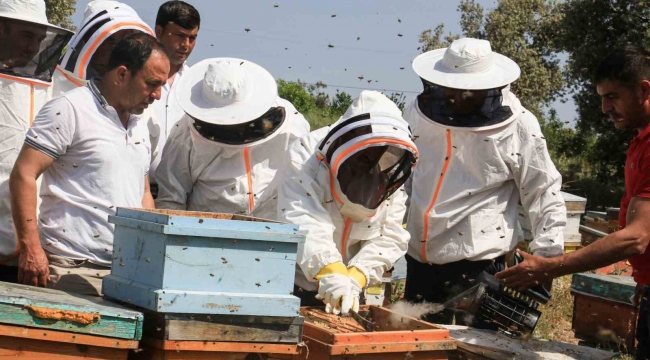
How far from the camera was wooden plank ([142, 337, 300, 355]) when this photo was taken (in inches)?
124

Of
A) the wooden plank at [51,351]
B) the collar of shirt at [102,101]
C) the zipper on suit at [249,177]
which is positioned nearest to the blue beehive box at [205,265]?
the wooden plank at [51,351]

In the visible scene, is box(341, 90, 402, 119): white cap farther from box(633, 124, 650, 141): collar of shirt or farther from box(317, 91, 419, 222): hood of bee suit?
box(633, 124, 650, 141): collar of shirt

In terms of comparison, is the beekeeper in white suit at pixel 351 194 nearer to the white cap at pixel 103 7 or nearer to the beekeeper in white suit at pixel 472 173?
the beekeeper in white suit at pixel 472 173

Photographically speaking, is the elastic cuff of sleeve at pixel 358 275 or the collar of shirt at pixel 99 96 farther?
the elastic cuff of sleeve at pixel 358 275

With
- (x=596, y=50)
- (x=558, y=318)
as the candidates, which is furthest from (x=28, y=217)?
(x=596, y=50)

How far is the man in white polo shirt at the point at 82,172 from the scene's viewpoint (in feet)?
12.2

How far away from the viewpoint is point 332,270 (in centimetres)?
397

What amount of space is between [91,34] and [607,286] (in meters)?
4.36

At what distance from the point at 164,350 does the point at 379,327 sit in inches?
56.2

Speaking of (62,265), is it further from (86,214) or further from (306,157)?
(306,157)

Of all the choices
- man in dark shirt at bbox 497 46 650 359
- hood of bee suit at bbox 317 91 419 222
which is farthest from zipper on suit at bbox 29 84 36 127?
man in dark shirt at bbox 497 46 650 359

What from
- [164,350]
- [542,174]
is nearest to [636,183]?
[542,174]

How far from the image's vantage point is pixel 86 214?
12.8 ft

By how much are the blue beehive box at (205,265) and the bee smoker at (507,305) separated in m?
1.69
